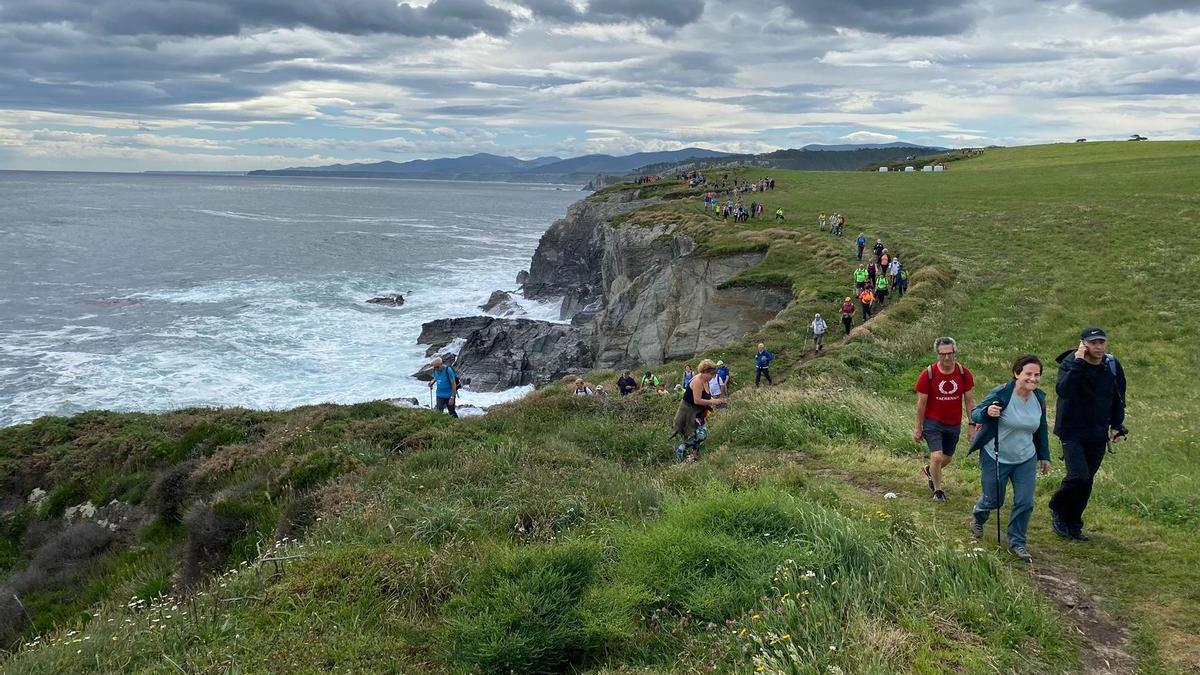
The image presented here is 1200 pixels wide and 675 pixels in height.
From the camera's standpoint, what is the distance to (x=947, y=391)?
803cm

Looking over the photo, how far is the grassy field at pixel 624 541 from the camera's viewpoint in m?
5.19

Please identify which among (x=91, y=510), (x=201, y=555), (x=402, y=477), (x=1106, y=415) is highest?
(x=1106, y=415)

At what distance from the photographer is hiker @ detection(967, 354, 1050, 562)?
21.5 feet

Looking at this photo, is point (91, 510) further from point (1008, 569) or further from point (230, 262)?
point (230, 262)

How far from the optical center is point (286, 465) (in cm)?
1091

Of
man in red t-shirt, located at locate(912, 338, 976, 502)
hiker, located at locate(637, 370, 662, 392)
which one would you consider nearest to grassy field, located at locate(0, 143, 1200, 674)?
man in red t-shirt, located at locate(912, 338, 976, 502)

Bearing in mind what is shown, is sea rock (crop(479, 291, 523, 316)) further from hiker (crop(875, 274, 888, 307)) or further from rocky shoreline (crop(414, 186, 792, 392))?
hiker (crop(875, 274, 888, 307))

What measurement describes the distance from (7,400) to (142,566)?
26.6 meters

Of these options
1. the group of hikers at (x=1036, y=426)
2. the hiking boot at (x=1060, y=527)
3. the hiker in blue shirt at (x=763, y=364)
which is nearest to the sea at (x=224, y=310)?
the hiker in blue shirt at (x=763, y=364)

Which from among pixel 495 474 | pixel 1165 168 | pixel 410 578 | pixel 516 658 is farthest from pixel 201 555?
pixel 1165 168

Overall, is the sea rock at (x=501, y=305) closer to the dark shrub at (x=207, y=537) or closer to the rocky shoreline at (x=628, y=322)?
the rocky shoreline at (x=628, y=322)

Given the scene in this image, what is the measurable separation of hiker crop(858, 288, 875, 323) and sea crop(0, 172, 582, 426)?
A: 650 inches

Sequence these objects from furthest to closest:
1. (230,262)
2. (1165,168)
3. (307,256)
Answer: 1. (307,256)
2. (230,262)
3. (1165,168)

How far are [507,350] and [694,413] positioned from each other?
93.7ft
